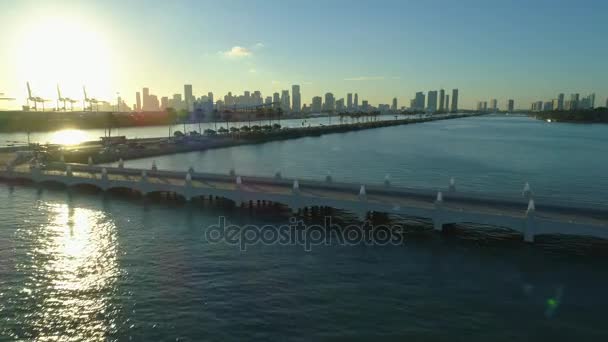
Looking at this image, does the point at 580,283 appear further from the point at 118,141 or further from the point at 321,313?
the point at 118,141

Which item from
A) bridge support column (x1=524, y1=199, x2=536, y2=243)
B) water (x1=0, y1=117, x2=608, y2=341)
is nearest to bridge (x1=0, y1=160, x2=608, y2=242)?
bridge support column (x1=524, y1=199, x2=536, y2=243)

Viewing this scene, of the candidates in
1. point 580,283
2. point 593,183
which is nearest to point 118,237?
point 580,283

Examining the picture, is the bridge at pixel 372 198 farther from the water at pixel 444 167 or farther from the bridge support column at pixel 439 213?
the water at pixel 444 167

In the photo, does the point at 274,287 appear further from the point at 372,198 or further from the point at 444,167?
the point at 444,167

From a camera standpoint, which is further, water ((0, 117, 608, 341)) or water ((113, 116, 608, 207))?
water ((113, 116, 608, 207))

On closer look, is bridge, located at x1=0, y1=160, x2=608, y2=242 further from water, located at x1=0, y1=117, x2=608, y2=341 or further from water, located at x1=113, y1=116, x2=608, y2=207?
water, located at x1=113, y1=116, x2=608, y2=207

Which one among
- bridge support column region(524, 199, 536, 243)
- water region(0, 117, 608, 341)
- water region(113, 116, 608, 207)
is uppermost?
bridge support column region(524, 199, 536, 243)
